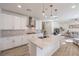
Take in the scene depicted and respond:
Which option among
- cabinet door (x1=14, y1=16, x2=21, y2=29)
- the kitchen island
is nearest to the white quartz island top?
the kitchen island

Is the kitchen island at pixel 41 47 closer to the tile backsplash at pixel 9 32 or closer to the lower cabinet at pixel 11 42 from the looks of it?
the lower cabinet at pixel 11 42

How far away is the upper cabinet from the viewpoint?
15.7ft

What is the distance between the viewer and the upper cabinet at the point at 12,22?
4.80 meters

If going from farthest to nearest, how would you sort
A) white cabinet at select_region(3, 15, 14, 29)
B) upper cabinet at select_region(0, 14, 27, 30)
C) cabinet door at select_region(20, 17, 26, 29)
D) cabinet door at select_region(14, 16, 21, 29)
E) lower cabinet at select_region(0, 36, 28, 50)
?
cabinet door at select_region(20, 17, 26, 29) → cabinet door at select_region(14, 16, 21, 29) → white cabinet at select_region(3, 15, 14, 29) → upper cabinet at select_region(0, 14, 27, 30) → lower cabinet at select_region(0, 36, 28, 50)

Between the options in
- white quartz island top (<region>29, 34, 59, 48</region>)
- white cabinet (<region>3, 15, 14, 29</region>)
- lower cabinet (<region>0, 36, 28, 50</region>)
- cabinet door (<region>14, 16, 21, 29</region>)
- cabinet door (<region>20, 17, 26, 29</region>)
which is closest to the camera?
white quartz island top (<region>29, 34, 59, 48</region>)

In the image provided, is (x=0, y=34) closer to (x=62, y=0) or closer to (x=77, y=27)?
(x=62, y=0)

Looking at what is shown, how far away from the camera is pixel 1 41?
454 centimetres

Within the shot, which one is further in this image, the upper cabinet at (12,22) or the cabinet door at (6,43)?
the upper cabinet at (12,22)

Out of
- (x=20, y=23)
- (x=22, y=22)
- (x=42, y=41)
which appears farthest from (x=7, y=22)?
(x=42, y=41)

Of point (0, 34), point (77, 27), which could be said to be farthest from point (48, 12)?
point (0, 34)

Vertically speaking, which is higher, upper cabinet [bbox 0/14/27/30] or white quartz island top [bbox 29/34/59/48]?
upper cabinet [bbox 0/14/27/30]

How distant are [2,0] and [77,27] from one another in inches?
168

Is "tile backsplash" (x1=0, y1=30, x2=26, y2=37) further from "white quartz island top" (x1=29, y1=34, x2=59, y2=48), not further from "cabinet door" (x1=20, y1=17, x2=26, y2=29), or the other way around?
"white quartz island top" (x1=29, y1=34, x2=59, y2=48)

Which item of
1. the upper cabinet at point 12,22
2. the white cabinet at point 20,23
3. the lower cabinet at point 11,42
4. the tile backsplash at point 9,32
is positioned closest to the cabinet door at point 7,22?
the upper cabinet at point 12,22
